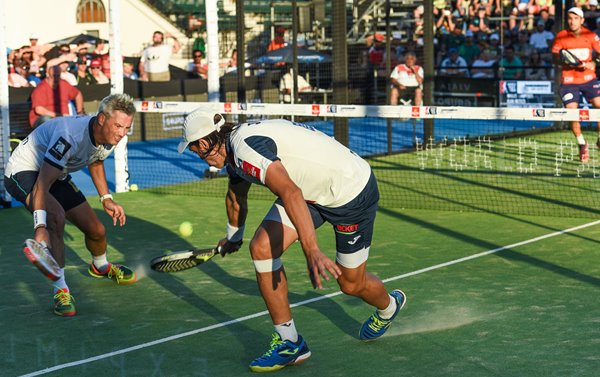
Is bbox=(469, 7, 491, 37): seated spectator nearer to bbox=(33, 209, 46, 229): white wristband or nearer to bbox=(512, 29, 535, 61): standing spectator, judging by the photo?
bbox=(512, 29, 535, 61): standing spectator

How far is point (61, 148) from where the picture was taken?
882 cm

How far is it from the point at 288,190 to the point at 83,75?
18802mm

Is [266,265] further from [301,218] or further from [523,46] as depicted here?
[523,46]

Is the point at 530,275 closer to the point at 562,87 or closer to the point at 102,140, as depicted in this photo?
the point at 102,140

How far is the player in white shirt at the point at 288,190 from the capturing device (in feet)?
22.4

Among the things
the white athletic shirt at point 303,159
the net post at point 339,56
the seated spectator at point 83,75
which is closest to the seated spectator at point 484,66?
the net post at point 339,56

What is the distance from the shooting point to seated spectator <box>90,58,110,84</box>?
25.3 m

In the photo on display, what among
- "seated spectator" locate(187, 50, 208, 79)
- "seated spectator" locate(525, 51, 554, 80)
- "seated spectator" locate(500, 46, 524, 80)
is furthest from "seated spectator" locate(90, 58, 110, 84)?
"seated spectator" locate(525, 51, 554, 80)

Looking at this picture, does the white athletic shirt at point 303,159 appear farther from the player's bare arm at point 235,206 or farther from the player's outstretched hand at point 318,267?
the player's bare arm at point 235,206

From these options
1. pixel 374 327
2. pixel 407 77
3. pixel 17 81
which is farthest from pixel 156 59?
pixel 374 327

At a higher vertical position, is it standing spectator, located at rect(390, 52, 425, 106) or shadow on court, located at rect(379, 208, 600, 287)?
standing spectator, located at rect(390, 52, 425, 106)

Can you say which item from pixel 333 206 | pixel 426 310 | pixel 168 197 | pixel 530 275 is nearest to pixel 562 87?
pixel 168 197

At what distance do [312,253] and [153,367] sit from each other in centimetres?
175

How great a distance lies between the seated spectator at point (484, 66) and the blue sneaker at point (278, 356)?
2113cm
